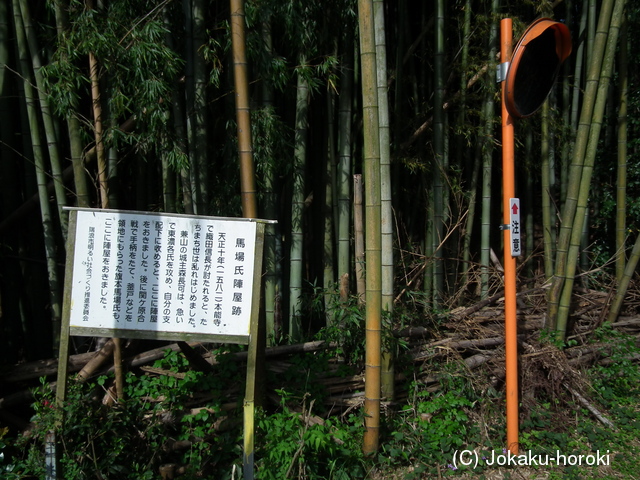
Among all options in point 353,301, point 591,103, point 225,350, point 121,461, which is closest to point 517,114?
point 591,103

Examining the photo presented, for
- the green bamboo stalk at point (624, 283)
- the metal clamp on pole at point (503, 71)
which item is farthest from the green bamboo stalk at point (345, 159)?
the green bamboo stalk at point (624, 283)

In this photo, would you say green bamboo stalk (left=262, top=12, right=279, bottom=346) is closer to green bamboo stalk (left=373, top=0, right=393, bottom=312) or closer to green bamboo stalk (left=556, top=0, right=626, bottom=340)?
green bamboo stalk (left=373, top=0, right=393, bottom=312)

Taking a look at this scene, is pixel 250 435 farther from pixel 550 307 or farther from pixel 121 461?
pixel 550 307

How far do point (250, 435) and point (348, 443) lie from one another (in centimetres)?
67

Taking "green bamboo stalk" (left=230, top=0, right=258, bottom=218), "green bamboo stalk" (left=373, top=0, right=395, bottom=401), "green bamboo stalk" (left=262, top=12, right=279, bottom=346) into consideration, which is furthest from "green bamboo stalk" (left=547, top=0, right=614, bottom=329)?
"green bamboo stalk" (left=230, top=0, right=258, bottom=218)

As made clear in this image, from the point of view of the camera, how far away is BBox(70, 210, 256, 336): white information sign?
2572 millimetres

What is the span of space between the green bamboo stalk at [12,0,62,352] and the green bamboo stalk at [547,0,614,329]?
3.77 metres

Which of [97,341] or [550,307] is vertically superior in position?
[550,307]

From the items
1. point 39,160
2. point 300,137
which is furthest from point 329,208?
point 39,160

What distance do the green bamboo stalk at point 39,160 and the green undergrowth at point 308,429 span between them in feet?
2.47

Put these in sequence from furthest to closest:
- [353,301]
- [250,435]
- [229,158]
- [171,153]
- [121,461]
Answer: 1. [229,158]
2. [353,301]
3. [171,153]
4. [121,461]
5. [250,435]

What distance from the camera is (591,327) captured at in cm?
438

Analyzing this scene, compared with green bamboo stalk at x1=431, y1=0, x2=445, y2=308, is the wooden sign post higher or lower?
lower

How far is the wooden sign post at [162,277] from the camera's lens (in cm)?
257
